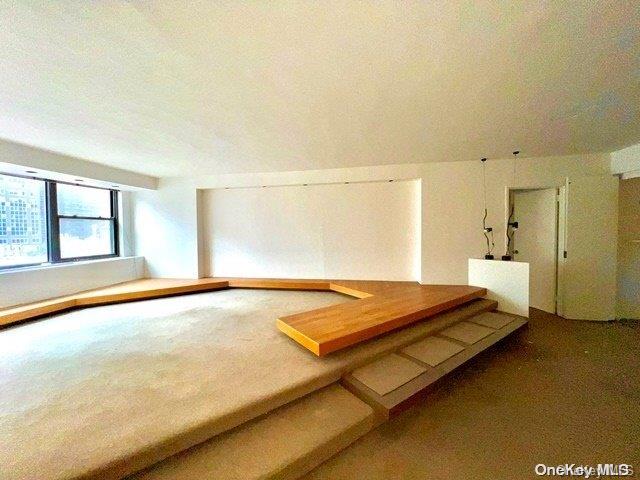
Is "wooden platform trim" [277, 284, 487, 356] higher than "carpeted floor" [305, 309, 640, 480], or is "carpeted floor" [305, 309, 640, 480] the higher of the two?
"wooden platform trim" [277, 284, 487, 356]

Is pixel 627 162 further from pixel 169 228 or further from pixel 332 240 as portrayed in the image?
pixel 169 228

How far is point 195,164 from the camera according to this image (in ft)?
13.0

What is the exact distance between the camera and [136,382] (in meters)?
1.70

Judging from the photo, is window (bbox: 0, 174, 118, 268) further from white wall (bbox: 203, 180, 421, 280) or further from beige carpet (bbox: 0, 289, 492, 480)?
white wall (bbox: 203, 180, 421, 280)

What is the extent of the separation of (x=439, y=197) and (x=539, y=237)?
1725mm

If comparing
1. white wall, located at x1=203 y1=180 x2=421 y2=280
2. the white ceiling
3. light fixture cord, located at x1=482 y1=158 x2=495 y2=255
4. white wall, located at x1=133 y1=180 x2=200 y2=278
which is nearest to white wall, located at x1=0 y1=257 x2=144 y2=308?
white wall, located at x1=133 y1=180 x2=200 y2=278

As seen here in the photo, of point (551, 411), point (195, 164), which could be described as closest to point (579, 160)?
point (551, 411)

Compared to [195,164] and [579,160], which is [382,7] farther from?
[579,160]

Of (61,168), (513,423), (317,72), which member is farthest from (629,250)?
(61,168)

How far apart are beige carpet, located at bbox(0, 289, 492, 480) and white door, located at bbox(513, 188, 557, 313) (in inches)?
92.2

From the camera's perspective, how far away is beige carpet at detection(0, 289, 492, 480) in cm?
115

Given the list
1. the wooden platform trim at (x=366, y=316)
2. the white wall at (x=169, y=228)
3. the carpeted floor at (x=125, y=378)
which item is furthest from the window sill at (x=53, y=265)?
the wooden platform trim at (x=366, y=316)

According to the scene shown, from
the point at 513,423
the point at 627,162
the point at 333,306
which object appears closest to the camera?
the point at 513,423

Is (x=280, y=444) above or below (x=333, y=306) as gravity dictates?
below
